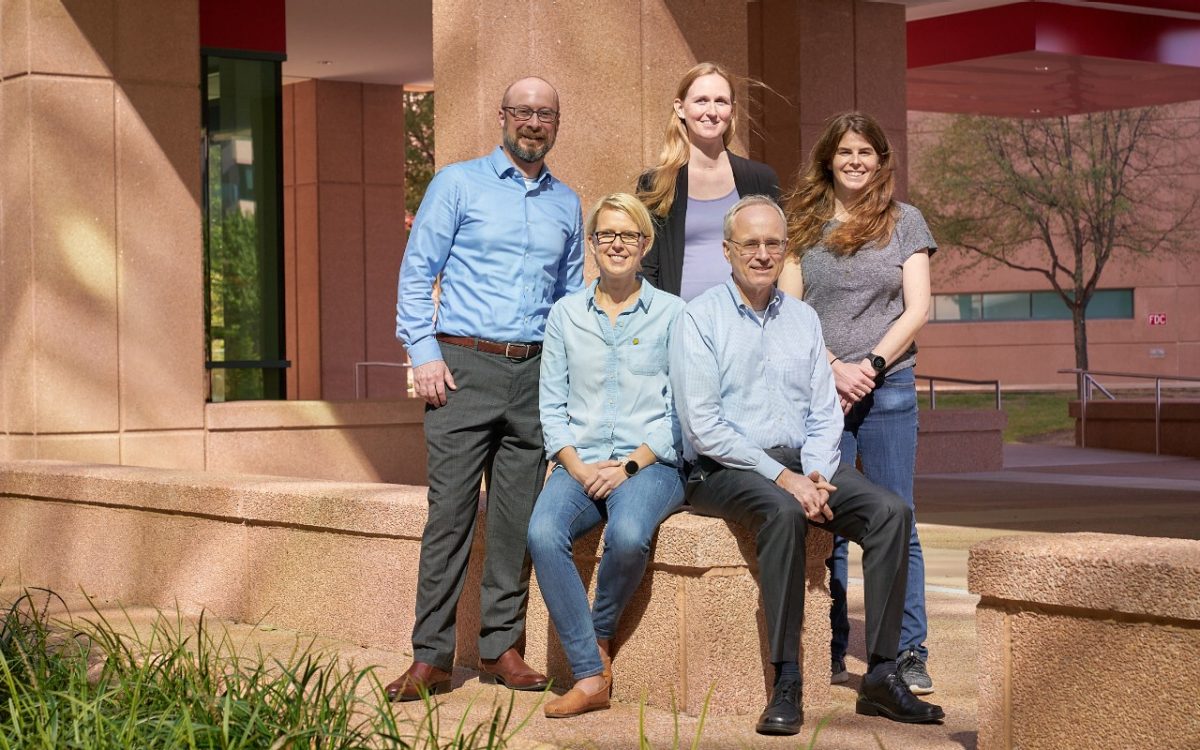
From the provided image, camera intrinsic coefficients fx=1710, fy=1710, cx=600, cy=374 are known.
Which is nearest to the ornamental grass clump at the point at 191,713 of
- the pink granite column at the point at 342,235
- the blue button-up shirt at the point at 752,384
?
the blue button-up shirt at the point at 752,384

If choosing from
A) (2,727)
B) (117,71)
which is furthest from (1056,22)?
(2,727)

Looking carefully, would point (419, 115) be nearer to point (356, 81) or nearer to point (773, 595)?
point (356, 81)

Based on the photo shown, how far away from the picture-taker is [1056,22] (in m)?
18.3

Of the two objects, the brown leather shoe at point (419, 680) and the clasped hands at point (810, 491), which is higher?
the clasped hands at point (810, 491)

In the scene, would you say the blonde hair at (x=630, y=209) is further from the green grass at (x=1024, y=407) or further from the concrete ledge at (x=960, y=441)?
the green grass at (x=1024, y=407)

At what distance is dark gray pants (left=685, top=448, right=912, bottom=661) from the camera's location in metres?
5.24

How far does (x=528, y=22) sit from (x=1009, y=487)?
9582 millimetres

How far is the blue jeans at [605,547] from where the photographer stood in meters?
5.52

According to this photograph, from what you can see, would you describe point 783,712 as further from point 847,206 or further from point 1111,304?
point 1111,304

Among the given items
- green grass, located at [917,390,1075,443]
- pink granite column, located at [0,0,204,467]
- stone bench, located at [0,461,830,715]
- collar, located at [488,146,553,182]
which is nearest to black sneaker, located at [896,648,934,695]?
stone bench, located at [0,461,830,715]

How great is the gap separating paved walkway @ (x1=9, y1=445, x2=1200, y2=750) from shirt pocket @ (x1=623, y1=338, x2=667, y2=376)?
44.9 inches

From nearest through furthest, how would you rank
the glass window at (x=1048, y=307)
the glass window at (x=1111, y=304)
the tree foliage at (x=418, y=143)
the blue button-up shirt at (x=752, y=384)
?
1. the blue button-up shirt at (x=752, y=384)
2. the tree foliage at (x=418, y=143)
3. the glass window at (x=1111, y=304)
4. the glass window at (x=1048, y=307)

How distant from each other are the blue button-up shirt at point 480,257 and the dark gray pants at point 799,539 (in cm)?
98

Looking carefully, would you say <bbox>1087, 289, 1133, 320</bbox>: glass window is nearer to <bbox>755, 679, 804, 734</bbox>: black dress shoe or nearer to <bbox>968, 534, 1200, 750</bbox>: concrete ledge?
<bbox>755, 679, 804, 734</bbox>: black dress shoe
